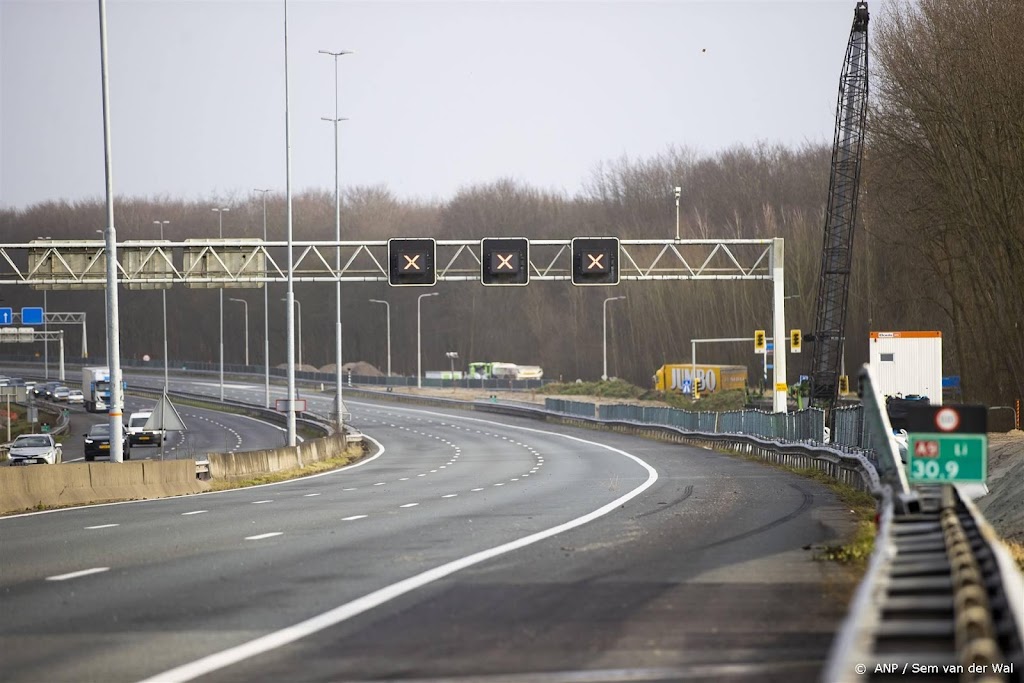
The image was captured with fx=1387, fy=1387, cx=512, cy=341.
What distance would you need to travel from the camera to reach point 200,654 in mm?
9344

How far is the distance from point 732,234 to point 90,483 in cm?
11669

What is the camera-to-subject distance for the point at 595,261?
5003 centimetres

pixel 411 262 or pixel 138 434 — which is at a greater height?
pixel 411 262

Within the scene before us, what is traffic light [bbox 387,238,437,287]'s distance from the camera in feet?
163

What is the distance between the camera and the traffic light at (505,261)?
5025 cm

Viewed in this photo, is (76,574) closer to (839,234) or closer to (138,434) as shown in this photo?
(138,434)

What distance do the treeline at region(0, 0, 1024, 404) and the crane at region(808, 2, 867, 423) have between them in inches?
112

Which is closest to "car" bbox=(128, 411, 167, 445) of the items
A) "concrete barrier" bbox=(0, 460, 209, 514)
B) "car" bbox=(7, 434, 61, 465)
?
"car" bbox=(7, 434, 61, 465)

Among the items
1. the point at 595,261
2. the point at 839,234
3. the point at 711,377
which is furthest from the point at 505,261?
the point at 711,377

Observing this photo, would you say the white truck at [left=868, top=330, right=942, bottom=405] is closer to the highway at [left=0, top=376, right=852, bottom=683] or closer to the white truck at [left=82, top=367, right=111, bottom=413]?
the highway at [left=0, top=376, right=852, bottom=683]

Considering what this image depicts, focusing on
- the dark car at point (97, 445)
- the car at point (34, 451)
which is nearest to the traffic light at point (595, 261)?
the car at point (34, 451)

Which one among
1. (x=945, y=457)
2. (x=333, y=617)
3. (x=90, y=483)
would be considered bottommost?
(x=90, y=483)

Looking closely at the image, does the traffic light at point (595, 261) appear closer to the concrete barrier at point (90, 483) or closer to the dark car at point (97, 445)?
the dark car at point (97, 445)

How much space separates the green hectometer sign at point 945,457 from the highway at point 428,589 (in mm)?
1262
